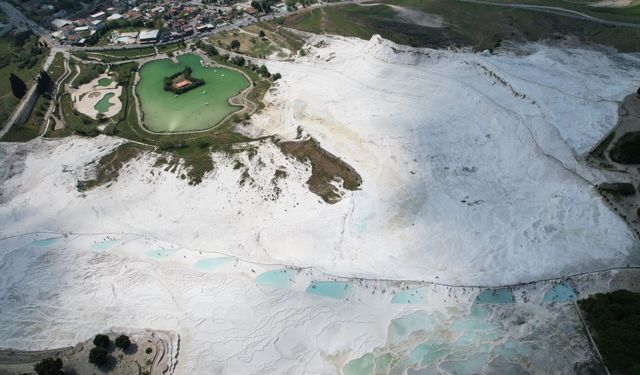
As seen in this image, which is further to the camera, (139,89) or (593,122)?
(139,89)

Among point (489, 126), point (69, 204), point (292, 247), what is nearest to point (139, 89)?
point (69, 204)

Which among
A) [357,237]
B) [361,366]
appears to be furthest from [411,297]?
[357,237]

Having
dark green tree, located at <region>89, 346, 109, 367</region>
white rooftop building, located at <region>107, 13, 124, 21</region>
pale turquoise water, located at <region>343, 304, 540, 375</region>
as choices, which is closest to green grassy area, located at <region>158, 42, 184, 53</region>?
white rooftop building, located at <region>107, 13, 124, 21</region>

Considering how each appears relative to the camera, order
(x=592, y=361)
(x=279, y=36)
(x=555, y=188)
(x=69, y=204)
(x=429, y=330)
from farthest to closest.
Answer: (x=279, y=36), (x=69, y=204), (x=555, y=188), (x=429, y=330), (x=592, y=361)

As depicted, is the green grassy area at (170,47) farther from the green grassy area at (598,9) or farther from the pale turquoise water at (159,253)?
the green grassy area at (598,9)

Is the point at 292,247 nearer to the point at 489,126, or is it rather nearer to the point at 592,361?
the point at 592,361

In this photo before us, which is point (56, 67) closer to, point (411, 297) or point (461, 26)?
point (461, 26)

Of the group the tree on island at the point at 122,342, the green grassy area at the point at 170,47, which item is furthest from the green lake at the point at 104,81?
the tree on island at the point at 122,342
